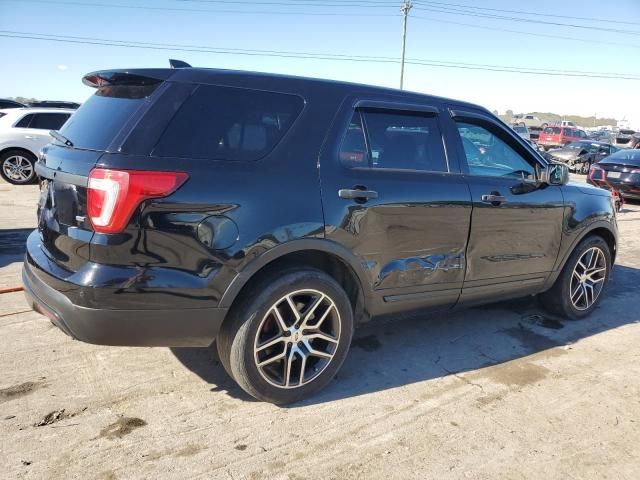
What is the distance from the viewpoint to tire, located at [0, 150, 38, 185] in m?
11.4

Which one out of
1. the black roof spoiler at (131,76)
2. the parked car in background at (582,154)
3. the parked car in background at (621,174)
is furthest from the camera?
the parked car in background at (582,154)

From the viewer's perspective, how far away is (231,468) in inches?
100

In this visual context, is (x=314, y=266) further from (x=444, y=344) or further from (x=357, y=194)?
(x=444, y=344)

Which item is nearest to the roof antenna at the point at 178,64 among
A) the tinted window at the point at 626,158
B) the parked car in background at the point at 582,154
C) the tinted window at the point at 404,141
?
the tinted window at the point at 404,141

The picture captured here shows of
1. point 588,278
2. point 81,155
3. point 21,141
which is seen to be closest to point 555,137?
point 21,141

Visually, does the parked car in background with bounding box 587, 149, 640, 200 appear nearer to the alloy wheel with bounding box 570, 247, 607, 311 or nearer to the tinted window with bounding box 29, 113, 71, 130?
the alloy wheel with bounding box 570, 247, 607, 311

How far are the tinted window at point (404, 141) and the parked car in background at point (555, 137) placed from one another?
30582 mm

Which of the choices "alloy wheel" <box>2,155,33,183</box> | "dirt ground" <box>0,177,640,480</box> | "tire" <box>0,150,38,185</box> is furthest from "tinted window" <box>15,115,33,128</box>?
"dirt ground" <box>0,177,640,480</box>

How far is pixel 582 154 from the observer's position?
23.8 meters

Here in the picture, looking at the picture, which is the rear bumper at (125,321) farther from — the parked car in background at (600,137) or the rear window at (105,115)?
the parked car in background at (600,137)

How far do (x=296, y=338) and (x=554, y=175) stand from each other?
103 inches

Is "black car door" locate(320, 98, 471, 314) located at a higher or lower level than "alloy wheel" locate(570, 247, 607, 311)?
higher

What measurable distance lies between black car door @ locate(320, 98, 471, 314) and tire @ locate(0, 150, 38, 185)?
1054 centimetres

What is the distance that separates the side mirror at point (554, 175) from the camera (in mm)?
4246
